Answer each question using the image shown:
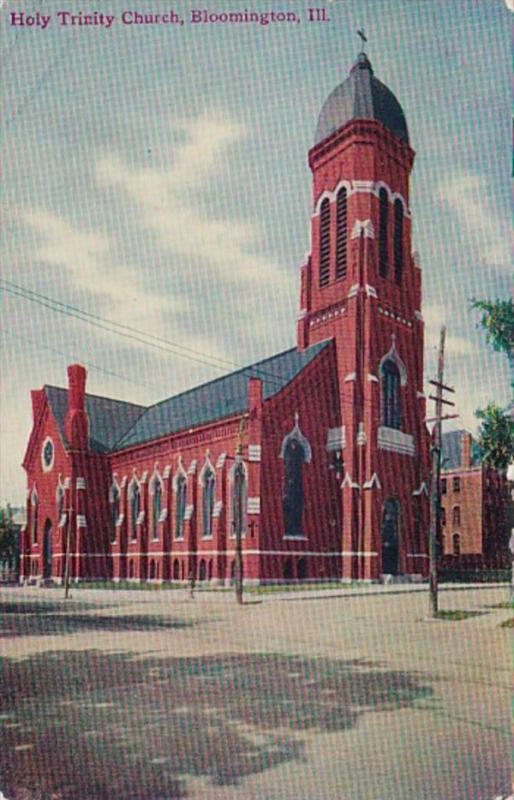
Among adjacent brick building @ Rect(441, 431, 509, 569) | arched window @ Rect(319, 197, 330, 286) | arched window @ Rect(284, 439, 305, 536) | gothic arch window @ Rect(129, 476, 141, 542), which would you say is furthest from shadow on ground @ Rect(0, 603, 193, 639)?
arched window @ Rect(284, 439, 305, 536)

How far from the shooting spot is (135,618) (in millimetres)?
12219

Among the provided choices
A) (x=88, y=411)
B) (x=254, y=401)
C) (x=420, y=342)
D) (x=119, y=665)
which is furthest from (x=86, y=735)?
(x=254, y=401)

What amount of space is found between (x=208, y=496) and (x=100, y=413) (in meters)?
17.7

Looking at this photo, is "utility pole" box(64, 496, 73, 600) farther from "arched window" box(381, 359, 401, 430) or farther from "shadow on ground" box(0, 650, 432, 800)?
"arched window" box(381, 359, 401, 430)

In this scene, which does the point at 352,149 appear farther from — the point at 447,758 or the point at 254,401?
the point at 254,401

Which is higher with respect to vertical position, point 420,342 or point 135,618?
point 420,342

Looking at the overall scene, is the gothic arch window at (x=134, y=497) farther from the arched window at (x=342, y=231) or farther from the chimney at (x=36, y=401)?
the chimney at (x=36, y=401)

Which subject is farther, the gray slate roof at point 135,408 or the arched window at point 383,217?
the gray slate roof at point 135,408

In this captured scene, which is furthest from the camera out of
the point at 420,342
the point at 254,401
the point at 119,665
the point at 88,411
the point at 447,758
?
the point at 254,401

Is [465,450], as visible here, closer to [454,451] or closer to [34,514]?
[454,451]

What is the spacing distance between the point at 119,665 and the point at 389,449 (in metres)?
6.62

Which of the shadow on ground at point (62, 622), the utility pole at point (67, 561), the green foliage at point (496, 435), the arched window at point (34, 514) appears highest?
the green foliage at point (496, 435)

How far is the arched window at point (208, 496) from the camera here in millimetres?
25828

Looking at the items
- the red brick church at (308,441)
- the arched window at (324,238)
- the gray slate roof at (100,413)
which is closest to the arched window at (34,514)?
the red brick church at (308,441)
